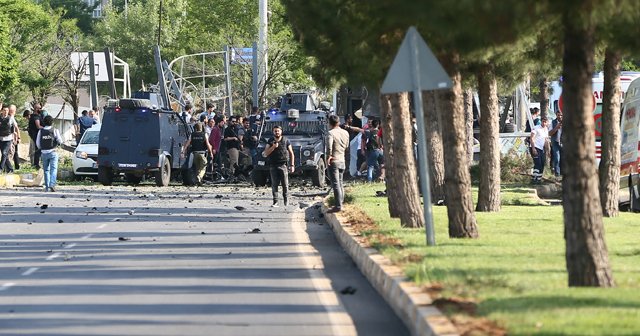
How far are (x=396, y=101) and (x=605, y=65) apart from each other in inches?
131

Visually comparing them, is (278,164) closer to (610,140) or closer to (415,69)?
(610,140)

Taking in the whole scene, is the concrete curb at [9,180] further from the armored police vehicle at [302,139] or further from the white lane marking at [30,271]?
the white lane marking at [30,271]

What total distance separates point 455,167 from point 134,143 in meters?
21.3

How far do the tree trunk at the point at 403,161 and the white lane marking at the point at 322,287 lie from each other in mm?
1597

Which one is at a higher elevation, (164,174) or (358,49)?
(358,49)

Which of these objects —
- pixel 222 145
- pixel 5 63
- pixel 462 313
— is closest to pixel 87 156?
pixel 222 145

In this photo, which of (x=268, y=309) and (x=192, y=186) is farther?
(x=192, y=186)

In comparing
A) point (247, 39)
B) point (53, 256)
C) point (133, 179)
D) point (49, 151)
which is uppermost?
point (247, 39)

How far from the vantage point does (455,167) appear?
18109 mm

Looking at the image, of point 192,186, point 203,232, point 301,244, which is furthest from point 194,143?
point 301,244

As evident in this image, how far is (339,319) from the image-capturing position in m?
12.1

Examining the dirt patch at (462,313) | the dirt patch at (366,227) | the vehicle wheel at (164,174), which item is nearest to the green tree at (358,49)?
the dirt patch at (366,227)

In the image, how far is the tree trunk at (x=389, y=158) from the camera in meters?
22.2

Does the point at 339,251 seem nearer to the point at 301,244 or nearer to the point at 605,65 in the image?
the point at 301,244
